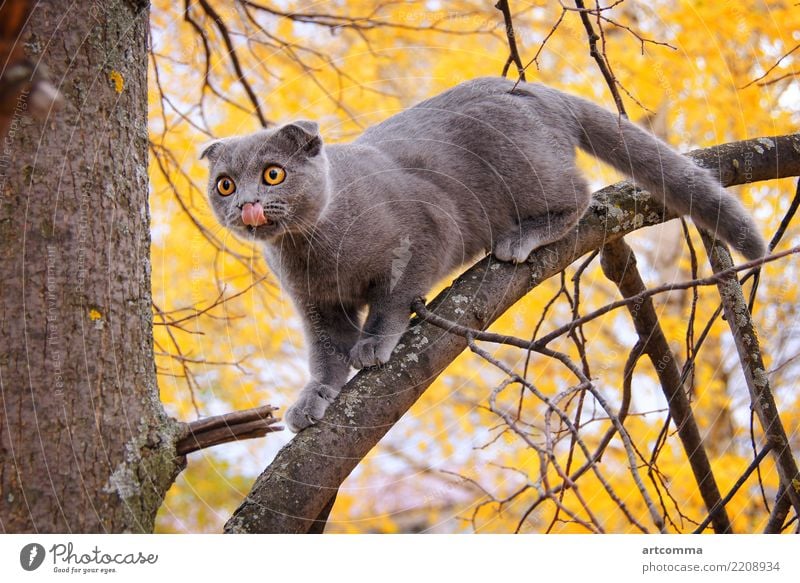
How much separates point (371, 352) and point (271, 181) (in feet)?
1.83

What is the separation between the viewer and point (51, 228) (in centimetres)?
148

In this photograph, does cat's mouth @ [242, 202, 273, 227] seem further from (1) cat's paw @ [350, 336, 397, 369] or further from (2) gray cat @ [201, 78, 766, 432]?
Result: (1) cat's paw @ [350, 336, 397, 369]

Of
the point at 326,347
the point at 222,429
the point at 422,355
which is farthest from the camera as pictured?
the point at 326,347

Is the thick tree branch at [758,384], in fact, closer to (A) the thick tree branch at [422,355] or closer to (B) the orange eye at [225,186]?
(A) the thick tree branch at [422,355]

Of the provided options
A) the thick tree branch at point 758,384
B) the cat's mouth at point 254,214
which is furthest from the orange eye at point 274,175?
the thick tree branch at point 758,384

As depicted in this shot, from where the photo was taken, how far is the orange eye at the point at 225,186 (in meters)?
2.15

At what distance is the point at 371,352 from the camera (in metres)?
2.03

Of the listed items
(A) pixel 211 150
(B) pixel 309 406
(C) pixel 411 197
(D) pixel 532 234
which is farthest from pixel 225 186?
(D) pixel 532 234

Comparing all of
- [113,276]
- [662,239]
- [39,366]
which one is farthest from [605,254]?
[662,239]

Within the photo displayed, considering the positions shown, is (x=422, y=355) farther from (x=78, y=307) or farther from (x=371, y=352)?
(x=78, y=307)

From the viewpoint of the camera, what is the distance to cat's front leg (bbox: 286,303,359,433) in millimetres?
2170

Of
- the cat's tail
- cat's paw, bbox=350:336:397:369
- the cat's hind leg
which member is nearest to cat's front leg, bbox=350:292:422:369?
cat's paw, bbox=350:336:397:369

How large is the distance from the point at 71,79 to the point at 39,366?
1.92 feet

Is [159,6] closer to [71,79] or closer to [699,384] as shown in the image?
[71,79]
